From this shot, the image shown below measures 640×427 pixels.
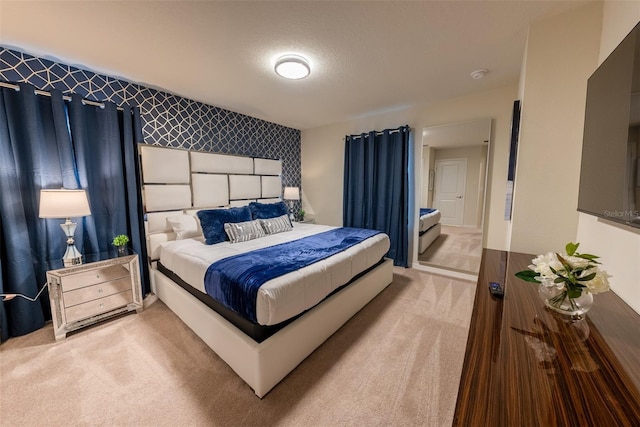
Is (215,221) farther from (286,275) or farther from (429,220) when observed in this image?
(429,220)

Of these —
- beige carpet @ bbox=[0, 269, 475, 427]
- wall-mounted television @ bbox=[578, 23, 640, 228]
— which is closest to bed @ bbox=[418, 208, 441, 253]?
beige carpet @ bbox=[0, 269, 475, 427]

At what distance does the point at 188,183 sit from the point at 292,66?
209 centimetres

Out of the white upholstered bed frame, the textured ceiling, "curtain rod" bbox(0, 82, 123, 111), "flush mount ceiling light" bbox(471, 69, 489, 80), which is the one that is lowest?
the white upholstered bed frame

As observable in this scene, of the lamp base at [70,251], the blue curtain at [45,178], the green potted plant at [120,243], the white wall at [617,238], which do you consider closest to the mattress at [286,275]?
the green potted plant at [120,243]

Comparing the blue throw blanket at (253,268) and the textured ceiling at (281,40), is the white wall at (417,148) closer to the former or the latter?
the textured ceiling at (281,40)

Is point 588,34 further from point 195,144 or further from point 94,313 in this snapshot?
point 94,313

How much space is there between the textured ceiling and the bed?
5.85 ft

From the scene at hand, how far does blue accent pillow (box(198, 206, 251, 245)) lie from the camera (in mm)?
2744

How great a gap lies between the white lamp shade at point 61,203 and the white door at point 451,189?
4.32m

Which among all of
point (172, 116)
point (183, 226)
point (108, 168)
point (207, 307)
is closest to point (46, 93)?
point (108, 168)

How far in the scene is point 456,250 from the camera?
3.85 meters

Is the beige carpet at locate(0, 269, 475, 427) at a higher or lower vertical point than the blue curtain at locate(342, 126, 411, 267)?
lower

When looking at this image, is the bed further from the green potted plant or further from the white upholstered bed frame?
the green potted plant

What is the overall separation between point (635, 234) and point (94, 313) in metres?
3.83
